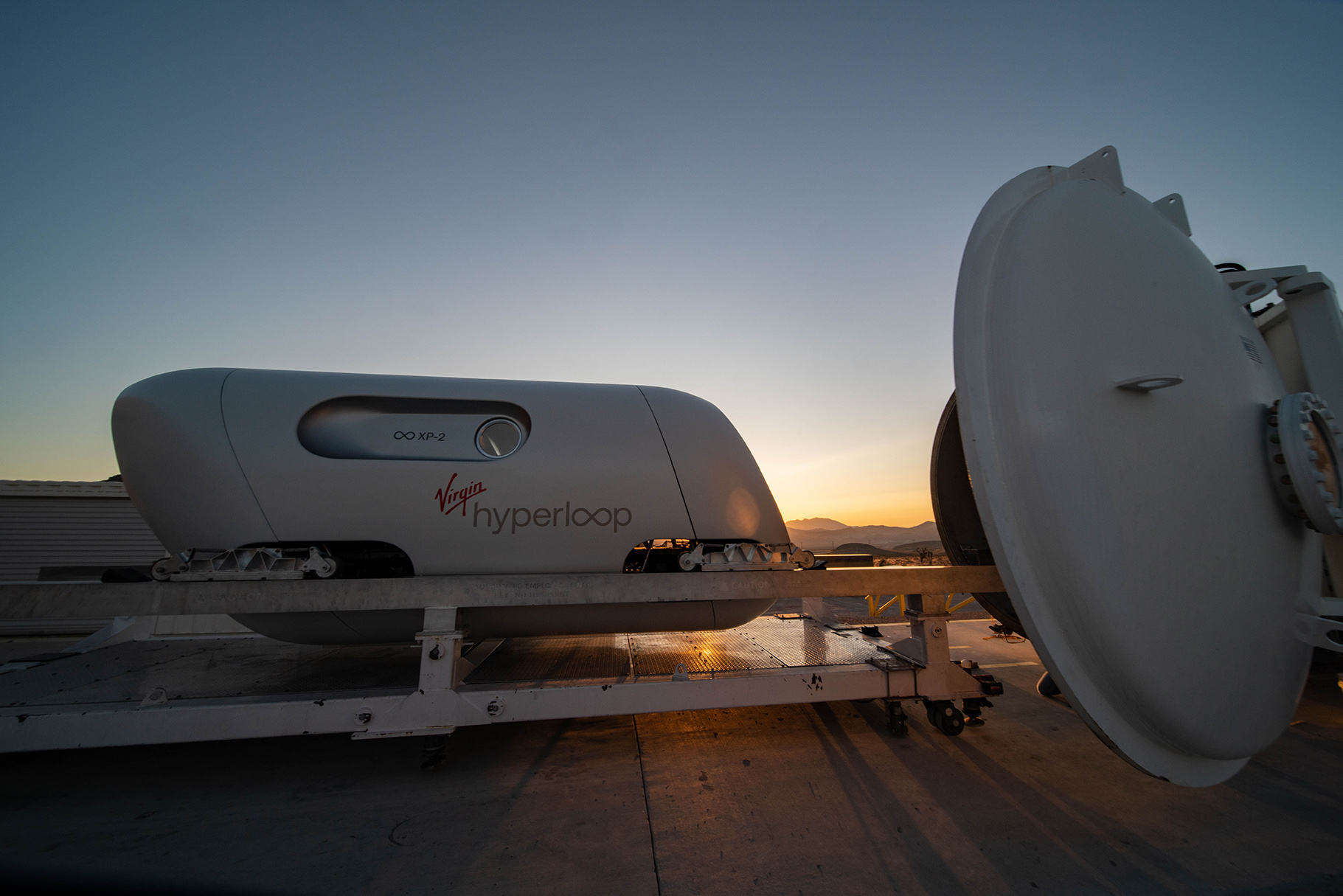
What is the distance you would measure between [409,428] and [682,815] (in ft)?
8.34

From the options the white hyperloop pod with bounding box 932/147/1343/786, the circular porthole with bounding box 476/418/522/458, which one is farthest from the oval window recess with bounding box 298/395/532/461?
the white hyperloop pod with bounding box 932/147/1343/786

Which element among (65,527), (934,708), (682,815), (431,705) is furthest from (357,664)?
(65,527)

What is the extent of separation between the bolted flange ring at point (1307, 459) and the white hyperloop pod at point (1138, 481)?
1 centimetres

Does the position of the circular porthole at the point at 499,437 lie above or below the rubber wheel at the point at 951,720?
above

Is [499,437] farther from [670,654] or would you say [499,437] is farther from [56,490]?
[56,490]

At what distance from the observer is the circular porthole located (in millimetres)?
2881

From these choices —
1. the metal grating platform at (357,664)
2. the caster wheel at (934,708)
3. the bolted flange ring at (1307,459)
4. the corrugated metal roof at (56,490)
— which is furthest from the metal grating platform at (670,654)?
the corrugated metal roof at (56,490)

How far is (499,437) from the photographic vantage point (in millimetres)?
2922

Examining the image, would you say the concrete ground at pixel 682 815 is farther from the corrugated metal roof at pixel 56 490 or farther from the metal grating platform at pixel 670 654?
the corrugated metal roof at pixel 56 490

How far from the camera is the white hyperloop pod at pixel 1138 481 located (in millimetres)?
1965

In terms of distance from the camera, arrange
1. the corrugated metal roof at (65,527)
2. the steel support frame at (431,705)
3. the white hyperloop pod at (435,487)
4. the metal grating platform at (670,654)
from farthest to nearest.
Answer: the corrugated metal roof at (65,527)
the metal grating platform at (670,654)
the white hyperloop pod at (435,487)
the steel support frame at (431,705)

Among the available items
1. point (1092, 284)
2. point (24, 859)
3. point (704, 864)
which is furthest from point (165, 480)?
point (1092, 284)

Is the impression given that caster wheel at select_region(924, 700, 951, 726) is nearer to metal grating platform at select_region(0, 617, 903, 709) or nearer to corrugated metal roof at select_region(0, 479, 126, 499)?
metal grating platform at select_region(0, 617, 903, 709)

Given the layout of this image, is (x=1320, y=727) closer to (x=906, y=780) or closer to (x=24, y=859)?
(x=906, y=780)
